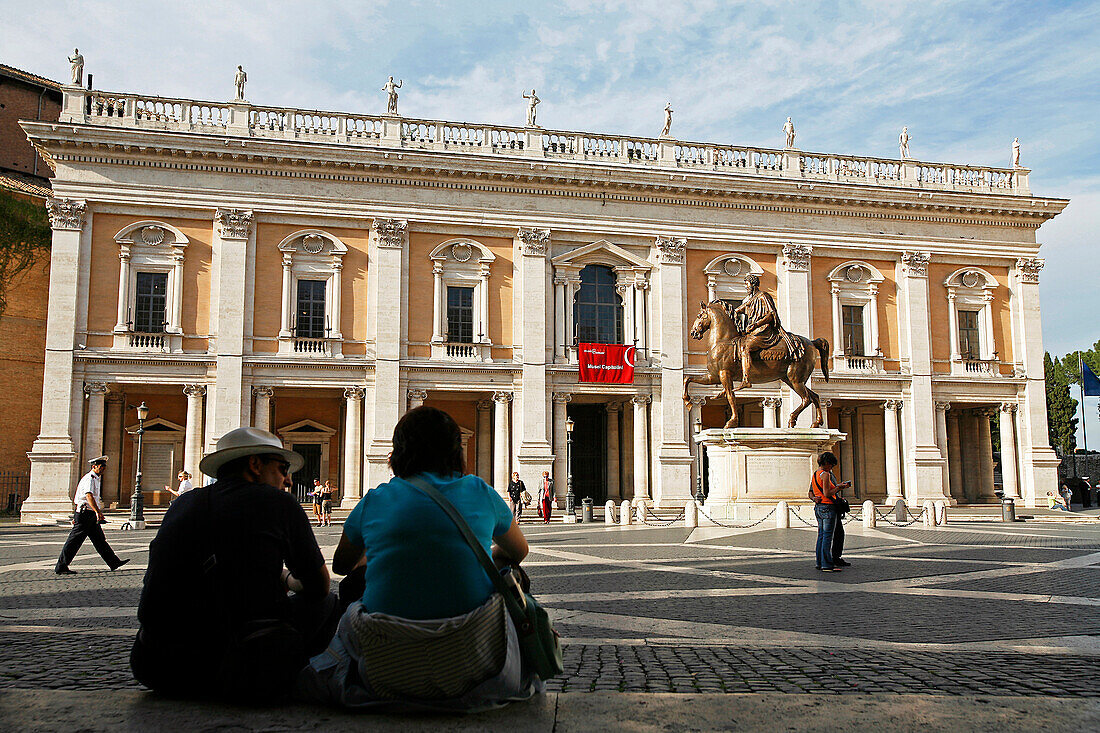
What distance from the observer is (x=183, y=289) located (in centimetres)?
2897

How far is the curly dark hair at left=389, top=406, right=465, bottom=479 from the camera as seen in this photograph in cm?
395

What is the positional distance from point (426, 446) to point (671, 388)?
28.0m

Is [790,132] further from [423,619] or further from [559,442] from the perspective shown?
[423,619]

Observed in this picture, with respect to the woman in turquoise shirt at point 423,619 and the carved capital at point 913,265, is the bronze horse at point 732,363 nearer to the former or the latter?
the carved capital at point 913,265

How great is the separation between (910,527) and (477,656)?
1948cm

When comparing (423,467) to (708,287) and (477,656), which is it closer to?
(477,656)

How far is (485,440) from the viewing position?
33125 millimetres

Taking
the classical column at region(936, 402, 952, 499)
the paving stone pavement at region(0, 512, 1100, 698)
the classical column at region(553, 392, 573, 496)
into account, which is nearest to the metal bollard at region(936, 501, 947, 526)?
the paving stone pavement at region(0, 512, 1100, 698)

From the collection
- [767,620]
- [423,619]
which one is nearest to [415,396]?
[767,620]

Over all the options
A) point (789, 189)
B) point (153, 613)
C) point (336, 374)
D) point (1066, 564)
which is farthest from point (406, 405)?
point (153, 613)

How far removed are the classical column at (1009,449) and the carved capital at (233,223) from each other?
29.0 m

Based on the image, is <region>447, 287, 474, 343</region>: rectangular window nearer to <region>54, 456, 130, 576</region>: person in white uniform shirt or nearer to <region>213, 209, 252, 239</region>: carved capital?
<region>213, 209, 252, 239</region>: carved capital

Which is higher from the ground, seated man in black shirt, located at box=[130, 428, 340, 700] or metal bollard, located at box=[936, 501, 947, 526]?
seated man in black shirt, located at box=[130, 428, 340, 700]

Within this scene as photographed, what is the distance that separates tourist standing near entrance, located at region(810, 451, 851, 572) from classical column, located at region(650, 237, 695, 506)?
19364mm
